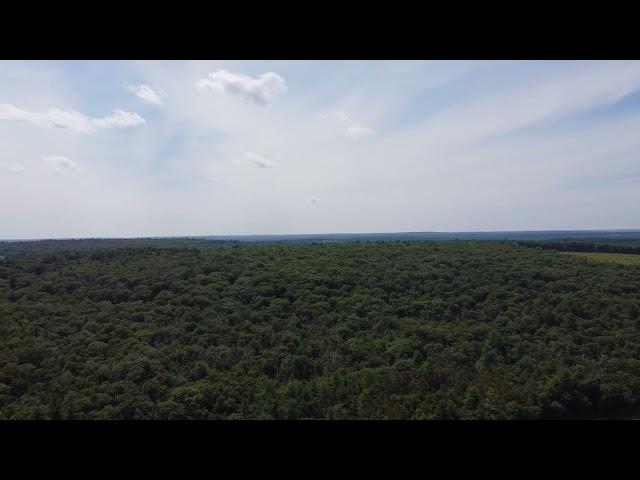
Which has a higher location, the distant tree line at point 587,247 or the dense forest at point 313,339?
the distant tree line at point 587,247

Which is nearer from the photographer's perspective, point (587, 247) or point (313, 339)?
point (313, 339)

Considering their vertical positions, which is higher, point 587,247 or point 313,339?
point 587,247

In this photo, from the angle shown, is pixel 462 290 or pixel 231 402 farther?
pixel 462 290

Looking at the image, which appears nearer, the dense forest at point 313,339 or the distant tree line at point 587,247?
the dense forest at point 313,339

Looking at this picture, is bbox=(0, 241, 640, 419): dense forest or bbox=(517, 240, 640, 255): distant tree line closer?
bbox=(0, 241, 640, 419): dense forest

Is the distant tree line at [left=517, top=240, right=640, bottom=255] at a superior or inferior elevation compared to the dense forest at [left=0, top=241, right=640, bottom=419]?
superior
